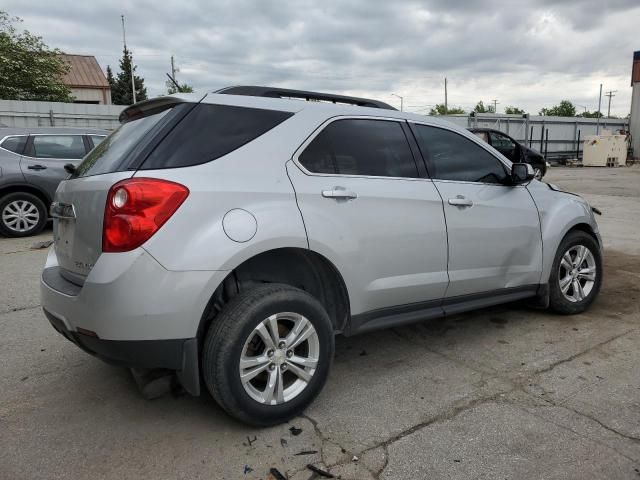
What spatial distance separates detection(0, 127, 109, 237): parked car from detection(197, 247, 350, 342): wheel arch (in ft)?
21.8

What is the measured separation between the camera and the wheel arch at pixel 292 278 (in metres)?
2.72

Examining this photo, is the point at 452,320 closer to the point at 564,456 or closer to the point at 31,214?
the point at 564,456

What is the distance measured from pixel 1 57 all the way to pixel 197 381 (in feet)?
97.2

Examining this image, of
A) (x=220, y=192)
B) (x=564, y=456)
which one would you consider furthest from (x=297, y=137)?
(x=564, y=456)

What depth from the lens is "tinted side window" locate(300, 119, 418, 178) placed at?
3.04 metres

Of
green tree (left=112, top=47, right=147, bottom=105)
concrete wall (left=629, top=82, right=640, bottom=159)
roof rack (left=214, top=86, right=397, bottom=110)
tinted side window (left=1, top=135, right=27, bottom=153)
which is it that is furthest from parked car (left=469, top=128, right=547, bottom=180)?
green tree (left=112, top=47, right=147, bottom=105)

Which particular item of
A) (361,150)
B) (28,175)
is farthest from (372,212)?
(28,175)

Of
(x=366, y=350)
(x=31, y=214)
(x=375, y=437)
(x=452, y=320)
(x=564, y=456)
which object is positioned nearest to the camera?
(x=564, y=456)

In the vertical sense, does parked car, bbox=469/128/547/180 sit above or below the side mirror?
above

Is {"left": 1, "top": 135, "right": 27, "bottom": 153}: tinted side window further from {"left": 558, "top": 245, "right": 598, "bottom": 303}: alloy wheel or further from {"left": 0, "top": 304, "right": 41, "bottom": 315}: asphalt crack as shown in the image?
{"left": 558, "top": 245, "right": 598, "bottom": 303}: alloy wheel

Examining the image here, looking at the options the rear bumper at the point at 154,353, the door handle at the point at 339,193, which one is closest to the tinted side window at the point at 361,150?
the door handle at the point at 339,193

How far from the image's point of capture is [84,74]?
4141 cm

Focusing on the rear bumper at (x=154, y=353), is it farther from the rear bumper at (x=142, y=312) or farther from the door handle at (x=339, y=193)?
the door handle at (x=339, y=193)

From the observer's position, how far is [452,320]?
14.7 ft
